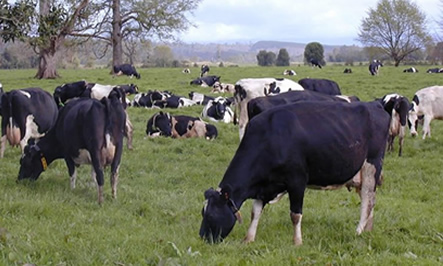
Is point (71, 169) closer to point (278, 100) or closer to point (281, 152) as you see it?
point (281, 152)

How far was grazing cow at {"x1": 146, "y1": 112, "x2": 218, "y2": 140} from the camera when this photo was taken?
1512 centimetres

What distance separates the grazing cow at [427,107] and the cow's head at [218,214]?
9943 mm

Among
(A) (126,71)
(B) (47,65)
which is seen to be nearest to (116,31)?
(A) (126,71)

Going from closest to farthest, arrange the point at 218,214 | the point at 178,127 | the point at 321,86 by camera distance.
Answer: the point at 218,214
the point at 178,127
the point at 321,86

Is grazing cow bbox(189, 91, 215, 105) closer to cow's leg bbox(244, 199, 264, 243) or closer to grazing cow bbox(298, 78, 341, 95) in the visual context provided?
grazing cow bbox(298, 78, 341, 95)

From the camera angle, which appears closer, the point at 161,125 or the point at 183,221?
the point at 183,221

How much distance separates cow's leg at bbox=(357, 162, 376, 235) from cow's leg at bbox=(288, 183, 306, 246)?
36.8 inches

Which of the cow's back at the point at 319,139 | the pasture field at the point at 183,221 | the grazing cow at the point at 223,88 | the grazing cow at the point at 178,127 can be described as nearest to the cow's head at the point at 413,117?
the pasture field at the point at 183,221

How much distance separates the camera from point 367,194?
6.79 m

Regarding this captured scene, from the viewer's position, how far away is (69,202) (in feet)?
26.5

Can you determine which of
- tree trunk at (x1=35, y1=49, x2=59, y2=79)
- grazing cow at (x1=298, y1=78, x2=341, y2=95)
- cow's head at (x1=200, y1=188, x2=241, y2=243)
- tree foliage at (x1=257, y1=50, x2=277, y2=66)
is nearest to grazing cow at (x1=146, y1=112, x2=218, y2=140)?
grazing cow at (x1=298, y1=78, x2=341, y2=95)

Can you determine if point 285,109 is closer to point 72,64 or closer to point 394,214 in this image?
point 394,214

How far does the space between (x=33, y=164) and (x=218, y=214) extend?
4562 millimetres

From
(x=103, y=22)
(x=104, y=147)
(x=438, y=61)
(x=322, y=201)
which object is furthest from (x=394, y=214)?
(x=438, y=61)
